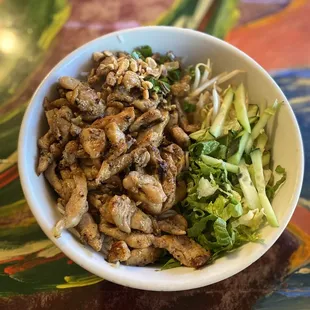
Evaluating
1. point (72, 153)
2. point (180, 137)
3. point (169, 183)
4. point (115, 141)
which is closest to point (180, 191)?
point (169, 183)

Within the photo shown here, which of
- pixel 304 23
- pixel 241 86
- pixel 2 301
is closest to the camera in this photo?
pixel 2 301

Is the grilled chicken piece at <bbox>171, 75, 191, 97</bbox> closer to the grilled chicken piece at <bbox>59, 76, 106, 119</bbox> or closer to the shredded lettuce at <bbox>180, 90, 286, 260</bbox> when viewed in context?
the shredded lettuce at <bbox>180, 90, 286, 260</bbox>

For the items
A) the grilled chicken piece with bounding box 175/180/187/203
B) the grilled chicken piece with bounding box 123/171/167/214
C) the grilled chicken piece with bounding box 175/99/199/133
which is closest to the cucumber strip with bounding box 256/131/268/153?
the grilled chicken piece with bounding box 175/99/199/133

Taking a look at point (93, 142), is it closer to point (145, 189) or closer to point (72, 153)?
point (72, 153)

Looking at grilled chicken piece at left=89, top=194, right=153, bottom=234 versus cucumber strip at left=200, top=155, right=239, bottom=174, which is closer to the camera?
grilled chicken piece at left=89, top=194, right=153, bottom=234

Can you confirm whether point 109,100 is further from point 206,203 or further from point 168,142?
point 206,203

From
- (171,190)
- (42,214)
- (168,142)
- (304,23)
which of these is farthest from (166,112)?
(304,23)
